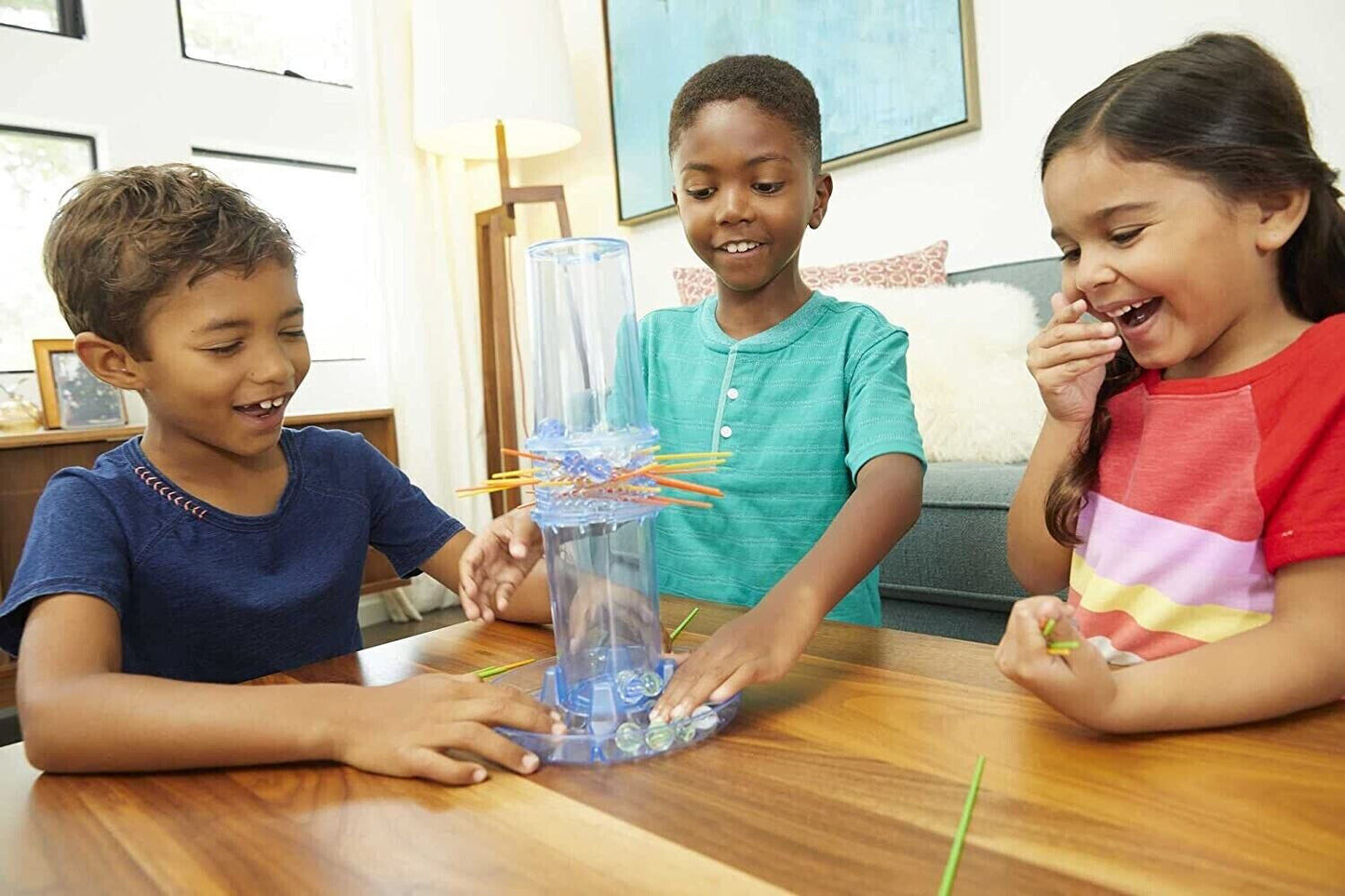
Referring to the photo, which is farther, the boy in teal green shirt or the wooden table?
the boy in teal green shirt

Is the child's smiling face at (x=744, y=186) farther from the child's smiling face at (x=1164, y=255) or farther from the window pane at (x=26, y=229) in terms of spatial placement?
the window pane at (x=26, y=229)

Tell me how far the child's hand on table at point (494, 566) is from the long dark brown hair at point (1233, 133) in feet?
1.84

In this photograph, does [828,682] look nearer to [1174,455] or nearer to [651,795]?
[651,795]

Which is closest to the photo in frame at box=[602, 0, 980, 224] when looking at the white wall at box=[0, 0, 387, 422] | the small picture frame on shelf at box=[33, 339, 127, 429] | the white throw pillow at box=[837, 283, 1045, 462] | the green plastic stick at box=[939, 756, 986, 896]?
the white throw pillow at box=[837, 283, 1045, 462]

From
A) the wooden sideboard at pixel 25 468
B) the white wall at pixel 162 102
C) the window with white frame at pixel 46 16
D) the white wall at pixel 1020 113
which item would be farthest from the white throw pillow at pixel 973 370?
the window with white frame at pixel 46 16

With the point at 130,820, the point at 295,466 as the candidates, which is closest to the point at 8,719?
the point at 295,466

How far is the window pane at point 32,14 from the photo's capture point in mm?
2660

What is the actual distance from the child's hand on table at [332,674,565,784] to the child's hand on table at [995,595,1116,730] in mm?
276

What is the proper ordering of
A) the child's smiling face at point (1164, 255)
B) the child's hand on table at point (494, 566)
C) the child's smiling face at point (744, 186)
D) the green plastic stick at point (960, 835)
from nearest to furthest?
the green plastic stick at point (960, 835) → the child's smiling face at point (1164, 255) → the child's hand on table at point (494, 566) → the child's smiling face at point (744, 186)

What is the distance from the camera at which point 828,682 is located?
681 mm

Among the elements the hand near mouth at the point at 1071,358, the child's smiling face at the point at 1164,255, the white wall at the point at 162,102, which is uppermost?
the white wall at the point at 162,102

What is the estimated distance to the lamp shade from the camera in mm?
2879

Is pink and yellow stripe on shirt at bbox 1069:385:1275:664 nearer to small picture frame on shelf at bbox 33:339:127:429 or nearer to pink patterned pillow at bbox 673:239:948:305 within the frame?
pink patterned pillow at bbox 673:239:948:305

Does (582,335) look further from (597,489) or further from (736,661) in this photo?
(736,661)
